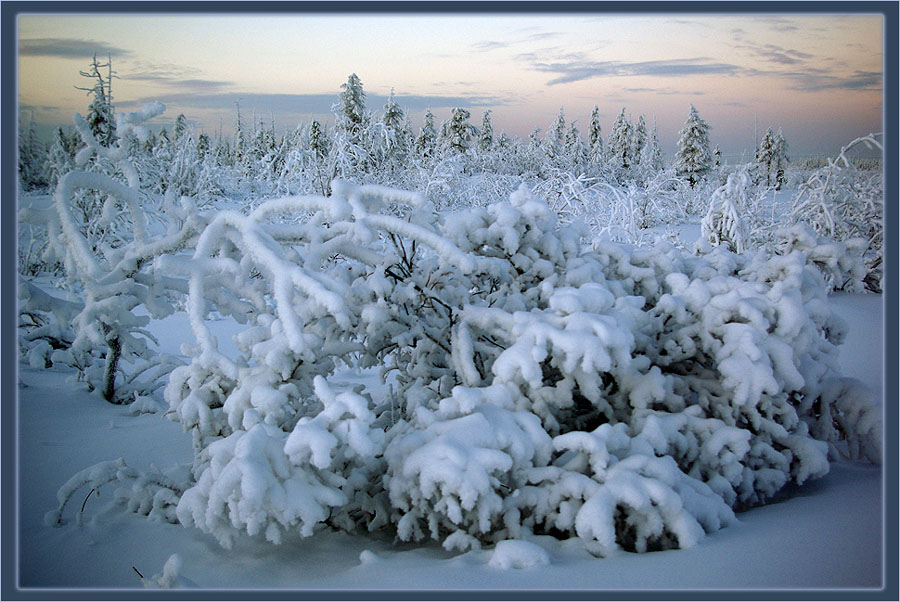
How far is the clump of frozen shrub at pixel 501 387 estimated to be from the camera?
2.64 meters

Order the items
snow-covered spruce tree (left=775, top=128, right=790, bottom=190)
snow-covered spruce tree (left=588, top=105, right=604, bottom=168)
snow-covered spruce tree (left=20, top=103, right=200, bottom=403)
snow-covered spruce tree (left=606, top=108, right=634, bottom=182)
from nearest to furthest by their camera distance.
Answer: snow-covered spruce tree (left=20, top=103, right=200, bottom=403) < snow-covered spruce tree (left=775, top=128, right=790, bottom=190) < snow-covered spruce tree (left=588, top=105, right=604, bottom=168) < snow-covered spruce tree (left=606, top=108, right=634, bottom=182)

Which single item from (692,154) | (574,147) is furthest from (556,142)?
(692,154)

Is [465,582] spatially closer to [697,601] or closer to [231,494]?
Answer: [697,601]

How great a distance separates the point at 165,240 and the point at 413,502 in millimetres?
2053

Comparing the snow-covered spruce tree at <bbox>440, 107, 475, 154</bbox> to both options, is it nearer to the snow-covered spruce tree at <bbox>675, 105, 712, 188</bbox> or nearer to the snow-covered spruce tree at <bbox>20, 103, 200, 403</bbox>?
the snow-covered spruce tree at <bbox>675, 105, 712, 188</bbox>

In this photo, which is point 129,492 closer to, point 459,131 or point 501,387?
point 501,387

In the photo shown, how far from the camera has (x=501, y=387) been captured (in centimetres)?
304

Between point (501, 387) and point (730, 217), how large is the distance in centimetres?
850

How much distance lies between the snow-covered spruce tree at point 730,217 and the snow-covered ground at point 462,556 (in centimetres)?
682

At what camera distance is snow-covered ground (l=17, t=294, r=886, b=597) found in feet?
7.62

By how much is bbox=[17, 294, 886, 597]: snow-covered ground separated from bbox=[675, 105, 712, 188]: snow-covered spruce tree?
42.1 m

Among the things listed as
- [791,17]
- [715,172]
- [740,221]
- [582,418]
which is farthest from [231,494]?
[715,172]

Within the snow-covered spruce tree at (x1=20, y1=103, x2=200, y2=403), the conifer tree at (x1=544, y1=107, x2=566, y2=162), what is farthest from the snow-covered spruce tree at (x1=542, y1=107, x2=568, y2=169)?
the snow-covered spruce tree at (x1=20, y1=103, x2=200, y2=403)

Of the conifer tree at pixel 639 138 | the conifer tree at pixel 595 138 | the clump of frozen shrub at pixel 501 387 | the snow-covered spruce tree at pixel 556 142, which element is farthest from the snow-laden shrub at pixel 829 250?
the conifer tree at pixel 639 138
